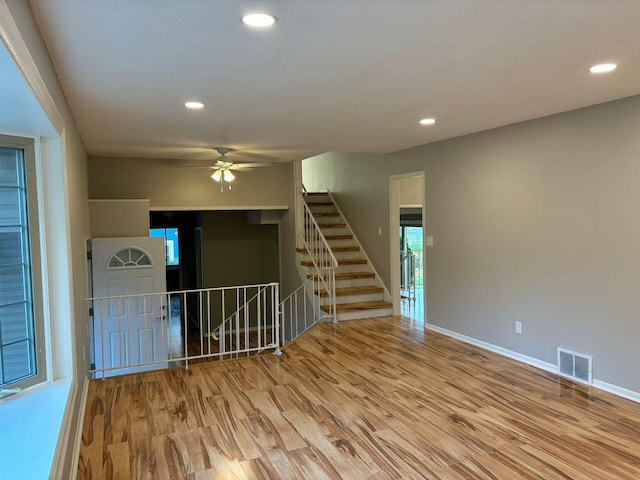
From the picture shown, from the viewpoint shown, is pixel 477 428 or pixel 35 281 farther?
pixel 477 428

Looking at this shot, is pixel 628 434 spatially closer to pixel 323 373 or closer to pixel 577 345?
pixel 577 345

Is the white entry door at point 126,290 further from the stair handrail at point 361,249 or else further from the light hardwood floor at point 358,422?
the stair handrail at point 361,249

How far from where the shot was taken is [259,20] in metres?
2.02

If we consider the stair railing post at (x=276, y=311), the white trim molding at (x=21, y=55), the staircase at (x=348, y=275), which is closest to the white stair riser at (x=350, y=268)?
the staircase at (x=348, y=275)

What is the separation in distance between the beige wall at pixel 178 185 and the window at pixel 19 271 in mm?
3985

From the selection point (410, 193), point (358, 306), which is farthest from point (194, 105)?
point (410, 193)

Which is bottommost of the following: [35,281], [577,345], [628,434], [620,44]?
[628,434]

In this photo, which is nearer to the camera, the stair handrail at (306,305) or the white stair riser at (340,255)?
the stair handrail at (306,305)

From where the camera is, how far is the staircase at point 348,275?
6.73 meters

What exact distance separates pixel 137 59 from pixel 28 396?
76.4 inches

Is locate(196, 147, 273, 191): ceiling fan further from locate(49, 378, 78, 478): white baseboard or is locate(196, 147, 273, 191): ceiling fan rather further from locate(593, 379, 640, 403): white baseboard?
locate(593, 379, 640, 403): white baseboard

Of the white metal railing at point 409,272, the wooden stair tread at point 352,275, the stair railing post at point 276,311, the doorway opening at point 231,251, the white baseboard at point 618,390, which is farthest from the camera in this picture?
the doorway opening at point 231,251

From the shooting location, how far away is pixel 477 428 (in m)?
3.22

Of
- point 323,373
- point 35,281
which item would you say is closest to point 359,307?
point 323,373
